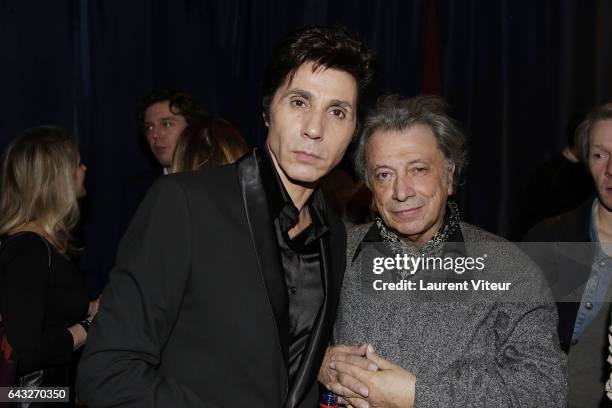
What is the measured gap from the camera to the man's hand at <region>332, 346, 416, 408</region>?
1561mm

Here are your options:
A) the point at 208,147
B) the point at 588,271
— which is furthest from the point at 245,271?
the point at 588,271

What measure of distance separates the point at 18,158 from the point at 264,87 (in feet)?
4.63

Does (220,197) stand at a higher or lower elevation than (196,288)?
higher

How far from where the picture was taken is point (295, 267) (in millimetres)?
1565

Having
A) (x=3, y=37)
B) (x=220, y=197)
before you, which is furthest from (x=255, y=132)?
(x=220, y=197)

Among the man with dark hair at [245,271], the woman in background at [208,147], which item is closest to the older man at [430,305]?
the man with dark hair at [245,271]

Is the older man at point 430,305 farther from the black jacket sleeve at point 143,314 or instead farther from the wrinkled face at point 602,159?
the wrinkled face at point 602,159

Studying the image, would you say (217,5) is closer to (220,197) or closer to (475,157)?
(475,157)

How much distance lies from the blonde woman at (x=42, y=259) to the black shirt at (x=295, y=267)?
1.19 m

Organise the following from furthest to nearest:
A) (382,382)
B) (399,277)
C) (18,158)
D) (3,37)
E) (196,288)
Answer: (3,37) < (18,158) < (399,277) < (382,382) < (196,288)

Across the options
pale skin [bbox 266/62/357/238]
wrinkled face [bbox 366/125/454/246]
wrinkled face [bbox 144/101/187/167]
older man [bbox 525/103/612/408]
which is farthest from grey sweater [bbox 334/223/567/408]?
wrinkled face [bbox 144/101/187/167]

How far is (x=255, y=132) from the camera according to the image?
4.20m

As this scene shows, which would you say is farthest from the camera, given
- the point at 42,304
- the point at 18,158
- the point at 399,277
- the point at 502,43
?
the point at 502,43

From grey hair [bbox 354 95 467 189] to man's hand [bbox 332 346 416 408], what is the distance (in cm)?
60
